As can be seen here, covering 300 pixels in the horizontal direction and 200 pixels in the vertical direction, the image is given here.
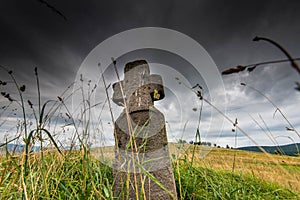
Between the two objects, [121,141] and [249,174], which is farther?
[249,174]

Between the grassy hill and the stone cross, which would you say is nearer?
the grassy hill

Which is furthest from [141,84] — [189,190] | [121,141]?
[189,190]

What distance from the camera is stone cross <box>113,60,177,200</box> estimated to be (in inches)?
99.2

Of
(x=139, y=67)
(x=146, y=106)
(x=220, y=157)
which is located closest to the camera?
(x=146, y=106)

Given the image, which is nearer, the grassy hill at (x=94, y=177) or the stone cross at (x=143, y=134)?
the grassy hill at (x=94, y=177)

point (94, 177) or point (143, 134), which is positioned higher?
point (143, 134)

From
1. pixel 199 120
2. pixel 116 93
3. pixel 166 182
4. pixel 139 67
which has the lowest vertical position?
pixel 166 182

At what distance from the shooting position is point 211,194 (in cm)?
297

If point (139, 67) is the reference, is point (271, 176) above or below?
below

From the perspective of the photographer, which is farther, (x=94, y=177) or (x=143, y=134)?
(x=143, y=134)

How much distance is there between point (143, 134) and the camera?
106 inches

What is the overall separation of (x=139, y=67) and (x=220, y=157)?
252 centimetres

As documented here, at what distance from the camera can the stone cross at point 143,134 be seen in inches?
99.2

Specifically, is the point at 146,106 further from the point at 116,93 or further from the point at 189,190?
the point at 189,190
